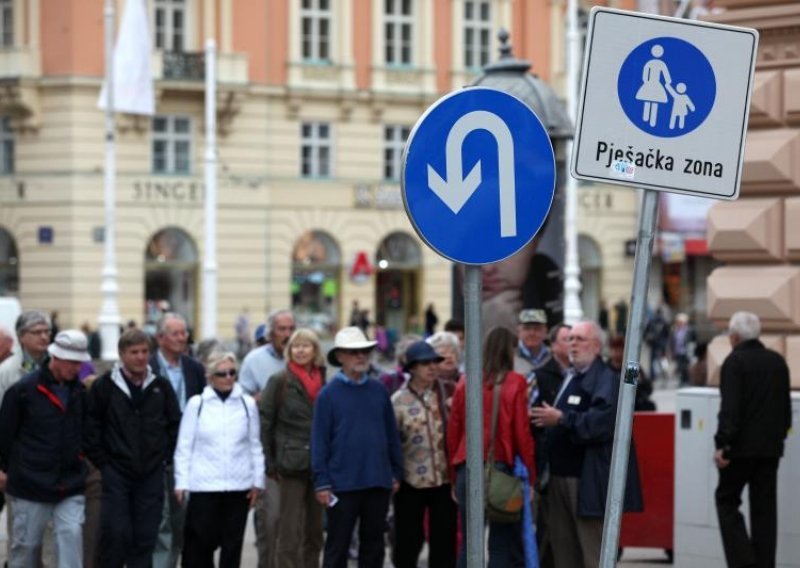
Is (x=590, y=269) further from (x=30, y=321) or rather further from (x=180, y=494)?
(x=180, y=494)

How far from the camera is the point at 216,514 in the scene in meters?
12.6

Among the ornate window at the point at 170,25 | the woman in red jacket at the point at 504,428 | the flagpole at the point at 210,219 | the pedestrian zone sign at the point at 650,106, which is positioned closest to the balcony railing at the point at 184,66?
the ornate window at the point at 170,25

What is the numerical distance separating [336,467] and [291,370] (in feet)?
4.32

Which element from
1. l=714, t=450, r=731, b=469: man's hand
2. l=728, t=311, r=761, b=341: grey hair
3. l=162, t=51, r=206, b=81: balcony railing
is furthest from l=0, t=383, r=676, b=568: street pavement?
Result: l=162, t=51, r=206, b=81: balcony railing

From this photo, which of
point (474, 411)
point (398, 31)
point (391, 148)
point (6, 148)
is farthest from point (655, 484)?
point (398, 31)

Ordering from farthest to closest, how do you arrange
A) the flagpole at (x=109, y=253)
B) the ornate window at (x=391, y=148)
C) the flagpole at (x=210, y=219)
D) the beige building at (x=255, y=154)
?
the ornate window at (x=391, y=148) → the beige building at (x=255, y=154) → the flagpole at (x=210, y=219) → the flagpole at (x=109, y=253)

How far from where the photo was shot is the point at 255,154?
183 feet

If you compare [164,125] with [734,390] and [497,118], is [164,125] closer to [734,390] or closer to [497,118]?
[734,390]

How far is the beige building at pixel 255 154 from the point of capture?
53.3 m

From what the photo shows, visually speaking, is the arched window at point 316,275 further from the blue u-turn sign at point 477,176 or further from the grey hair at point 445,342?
the blue u-turn sign at point 477,176

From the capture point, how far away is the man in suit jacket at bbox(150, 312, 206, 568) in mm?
13500

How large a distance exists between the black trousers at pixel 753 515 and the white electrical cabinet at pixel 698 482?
335 mm

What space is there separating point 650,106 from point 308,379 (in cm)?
645

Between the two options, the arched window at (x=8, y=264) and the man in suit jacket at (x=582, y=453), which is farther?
the arched window at (x=8, y=264)
